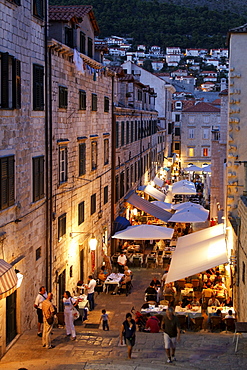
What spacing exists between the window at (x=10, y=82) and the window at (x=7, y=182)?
1.34m

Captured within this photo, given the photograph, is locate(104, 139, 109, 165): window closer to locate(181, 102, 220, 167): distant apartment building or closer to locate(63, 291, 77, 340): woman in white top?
locate(63, 291, 77, 340): woman in white top

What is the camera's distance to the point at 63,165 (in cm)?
2030

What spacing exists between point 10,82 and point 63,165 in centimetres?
674

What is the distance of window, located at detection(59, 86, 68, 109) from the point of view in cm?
1966

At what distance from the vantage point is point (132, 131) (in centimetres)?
3969

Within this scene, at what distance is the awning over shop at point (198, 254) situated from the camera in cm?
1816

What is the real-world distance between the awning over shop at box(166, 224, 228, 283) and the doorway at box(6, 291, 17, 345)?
5482 mm

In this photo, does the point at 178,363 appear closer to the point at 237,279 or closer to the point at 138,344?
the point at 138,344

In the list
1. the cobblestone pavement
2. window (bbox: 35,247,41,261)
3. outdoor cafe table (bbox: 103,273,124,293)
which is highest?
window (bbox: 35,247,41,261)

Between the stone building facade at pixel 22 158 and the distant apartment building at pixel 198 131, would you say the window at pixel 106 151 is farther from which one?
the distant apartment building at pixel 198 131

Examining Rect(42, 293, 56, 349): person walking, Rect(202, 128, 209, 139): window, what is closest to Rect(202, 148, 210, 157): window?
Rect(202, 128, 209, 139): window

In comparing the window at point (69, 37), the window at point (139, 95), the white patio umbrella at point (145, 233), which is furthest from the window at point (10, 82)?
the window at point (139, 95)

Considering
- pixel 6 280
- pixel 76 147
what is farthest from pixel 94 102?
pixel 6 280

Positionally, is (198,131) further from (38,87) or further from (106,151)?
(38,87)
